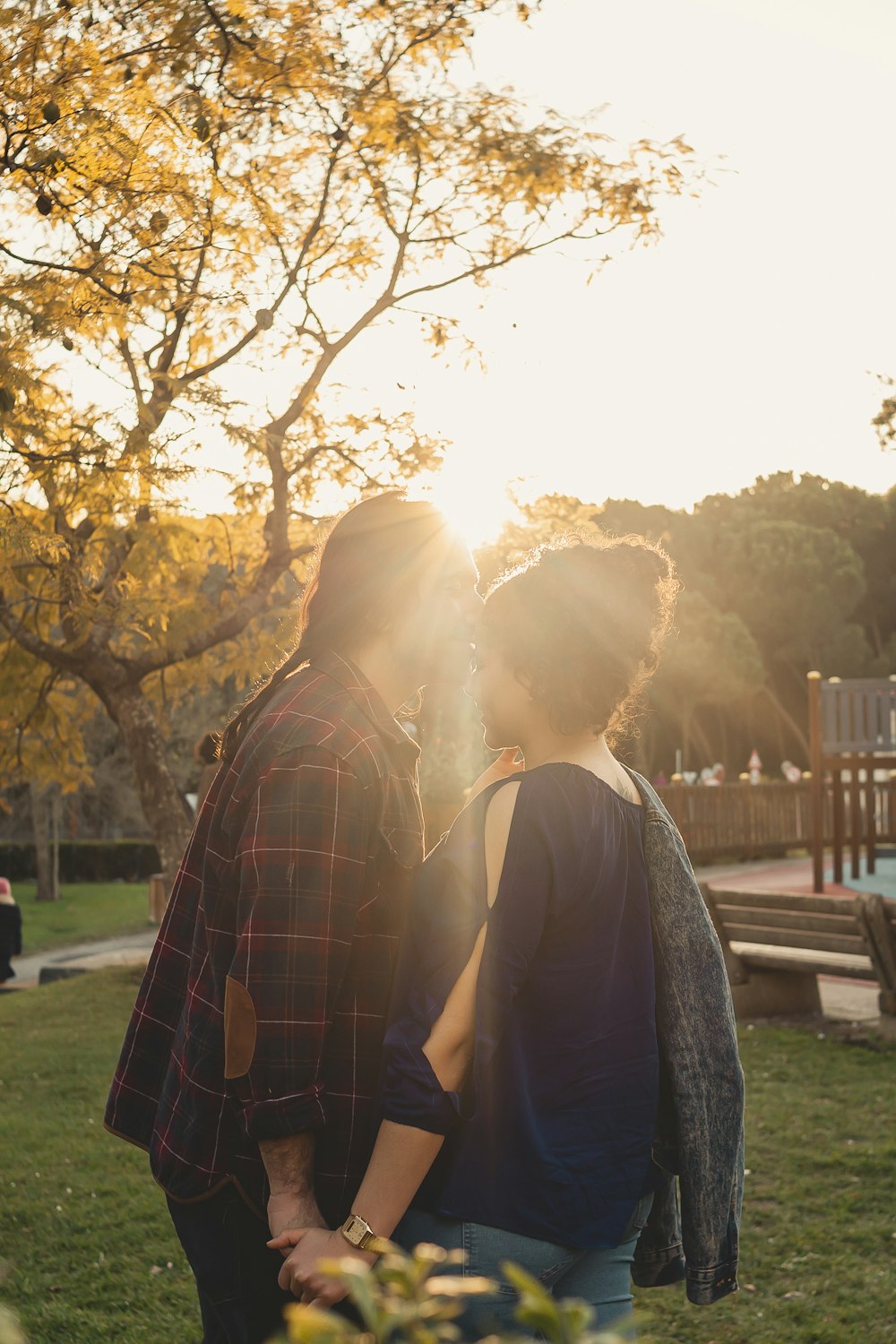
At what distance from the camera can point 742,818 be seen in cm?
2648

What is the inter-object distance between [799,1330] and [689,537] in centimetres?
4539

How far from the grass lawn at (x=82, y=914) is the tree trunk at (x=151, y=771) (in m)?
8.68

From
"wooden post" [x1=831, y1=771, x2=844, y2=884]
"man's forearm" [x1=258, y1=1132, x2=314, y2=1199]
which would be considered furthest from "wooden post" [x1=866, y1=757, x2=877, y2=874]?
"man's forearm" [x1=258, y1=1132, x2=314, y2=1199]

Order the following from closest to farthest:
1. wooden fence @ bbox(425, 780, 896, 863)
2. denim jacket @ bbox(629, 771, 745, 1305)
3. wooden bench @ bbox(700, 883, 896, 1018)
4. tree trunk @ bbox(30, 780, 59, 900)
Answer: denim jacket @ bbox(629, 771, 745, 1305), wooden bench @ bbox(700, 883, 896, 1018), wooden fence @ bbox(425, 780, 896, 863), tree trunk @ bbox(30, 780, 59, 900)

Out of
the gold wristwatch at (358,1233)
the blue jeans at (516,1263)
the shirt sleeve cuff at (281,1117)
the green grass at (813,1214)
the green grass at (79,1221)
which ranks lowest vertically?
the green grass at (79,1221)

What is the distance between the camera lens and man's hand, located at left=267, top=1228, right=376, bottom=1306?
5.90 feet

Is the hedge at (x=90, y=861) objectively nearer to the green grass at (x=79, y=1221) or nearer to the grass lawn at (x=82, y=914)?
the grass lawn at (x=82, y=914)

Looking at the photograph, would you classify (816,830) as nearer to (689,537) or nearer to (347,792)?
(347,792)

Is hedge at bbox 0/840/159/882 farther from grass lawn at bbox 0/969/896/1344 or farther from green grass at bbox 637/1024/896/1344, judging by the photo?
green grass at bbox 637/1024/896/1344

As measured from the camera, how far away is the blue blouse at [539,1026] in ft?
6.11

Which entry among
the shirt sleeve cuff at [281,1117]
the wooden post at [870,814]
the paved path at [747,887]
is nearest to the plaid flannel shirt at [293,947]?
the shirt sleeve cuff at [281,1117]

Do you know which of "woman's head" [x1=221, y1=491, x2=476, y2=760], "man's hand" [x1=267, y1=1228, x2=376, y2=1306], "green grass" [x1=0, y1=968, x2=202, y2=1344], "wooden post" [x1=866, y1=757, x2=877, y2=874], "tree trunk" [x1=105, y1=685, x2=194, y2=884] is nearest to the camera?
"man's hand" [x1=267, y1=1228, x2=376, y2=1306]

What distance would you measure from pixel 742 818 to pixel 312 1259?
25489 millimetres

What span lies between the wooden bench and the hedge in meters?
24.8
